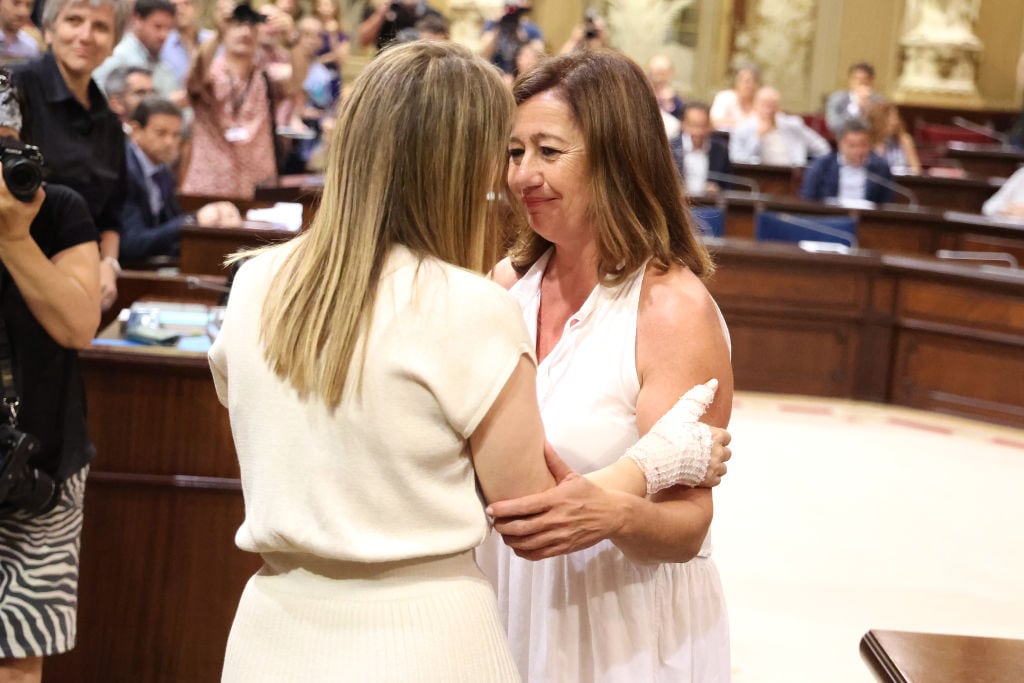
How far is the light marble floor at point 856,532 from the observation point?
4164 millimetres

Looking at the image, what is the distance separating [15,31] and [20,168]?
165 inches

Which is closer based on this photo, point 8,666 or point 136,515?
point 8,666

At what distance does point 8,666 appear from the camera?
238 centimetres

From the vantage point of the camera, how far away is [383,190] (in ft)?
4.67

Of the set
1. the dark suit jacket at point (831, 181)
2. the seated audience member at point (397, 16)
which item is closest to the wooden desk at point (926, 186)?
the dark suit jacket at point (831, 181)

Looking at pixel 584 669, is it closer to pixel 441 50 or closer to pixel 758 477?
Answer: pixel 441 50

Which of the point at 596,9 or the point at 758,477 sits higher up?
the point at 596,9

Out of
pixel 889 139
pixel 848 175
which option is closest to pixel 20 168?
pixel 848 175

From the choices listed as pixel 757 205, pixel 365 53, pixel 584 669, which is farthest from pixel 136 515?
pixel 365 53

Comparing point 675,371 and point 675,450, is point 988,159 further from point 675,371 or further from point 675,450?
point 675,450

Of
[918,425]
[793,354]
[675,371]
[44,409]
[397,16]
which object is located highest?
[397,16]

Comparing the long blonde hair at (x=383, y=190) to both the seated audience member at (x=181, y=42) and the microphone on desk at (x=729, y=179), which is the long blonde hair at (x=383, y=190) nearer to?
the seated audience member at (x=181, y=42)

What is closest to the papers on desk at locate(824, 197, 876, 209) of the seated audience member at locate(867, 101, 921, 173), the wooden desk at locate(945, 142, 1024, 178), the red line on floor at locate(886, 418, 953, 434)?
the seated audience member at locate(867, 101, 921, 173)

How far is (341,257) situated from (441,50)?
257 millimetres
